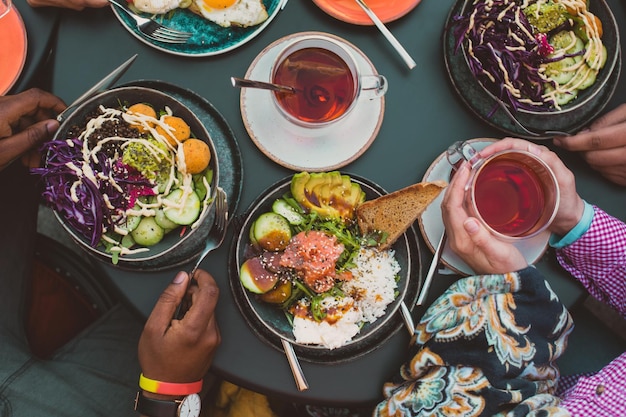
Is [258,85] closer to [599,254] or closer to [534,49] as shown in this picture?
[534,49]

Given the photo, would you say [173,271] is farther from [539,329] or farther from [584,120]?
[584,120]

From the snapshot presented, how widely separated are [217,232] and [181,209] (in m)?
0.12

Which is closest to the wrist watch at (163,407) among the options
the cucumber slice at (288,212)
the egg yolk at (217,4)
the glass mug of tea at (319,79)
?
the cucumber slice at (288,212)

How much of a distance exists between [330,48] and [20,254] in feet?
3.95

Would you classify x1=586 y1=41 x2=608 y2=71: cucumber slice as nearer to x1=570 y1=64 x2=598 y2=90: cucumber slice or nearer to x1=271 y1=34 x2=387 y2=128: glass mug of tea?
x1=570 y1=64 x2=598 y2=90: cucumber slice

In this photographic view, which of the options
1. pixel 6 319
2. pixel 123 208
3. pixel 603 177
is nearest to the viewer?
pixel 123 208

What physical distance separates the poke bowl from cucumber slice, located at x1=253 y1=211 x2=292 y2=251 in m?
0.14

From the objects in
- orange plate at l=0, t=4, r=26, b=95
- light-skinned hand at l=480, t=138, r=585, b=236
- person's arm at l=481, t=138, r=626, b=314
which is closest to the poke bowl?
orange plate at l=0, t=4, r=26, b=95

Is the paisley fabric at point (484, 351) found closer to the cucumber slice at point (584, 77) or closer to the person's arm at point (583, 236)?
the person's arm at point (583, 236)

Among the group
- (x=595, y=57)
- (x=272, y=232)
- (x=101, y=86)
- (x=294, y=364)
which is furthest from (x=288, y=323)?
(x=595, y=57)

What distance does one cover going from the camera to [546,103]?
1368mm

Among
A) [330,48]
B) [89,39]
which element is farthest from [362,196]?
[89,39]

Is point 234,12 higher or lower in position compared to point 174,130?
higher

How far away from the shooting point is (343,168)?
145 cm
